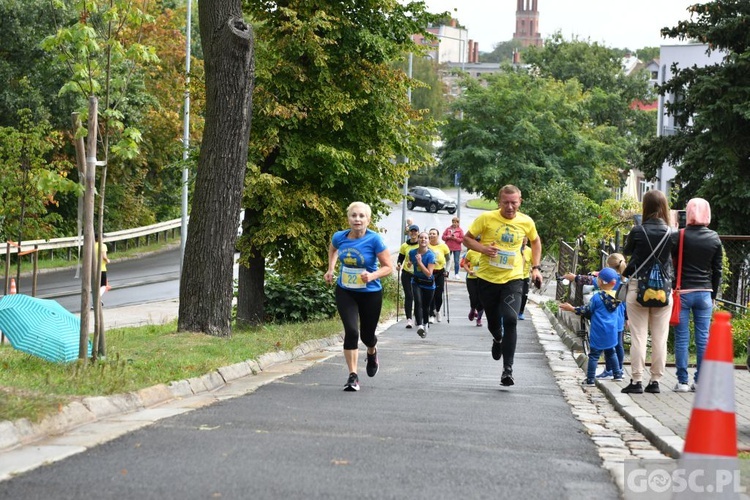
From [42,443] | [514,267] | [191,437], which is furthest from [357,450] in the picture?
[514,267]

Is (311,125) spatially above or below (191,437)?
above

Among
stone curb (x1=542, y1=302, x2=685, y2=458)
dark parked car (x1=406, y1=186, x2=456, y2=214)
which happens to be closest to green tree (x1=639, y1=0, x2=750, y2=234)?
stone curb (x1=542, y1=302, x2=685, y2=458)

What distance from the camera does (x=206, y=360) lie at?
11.9 metres

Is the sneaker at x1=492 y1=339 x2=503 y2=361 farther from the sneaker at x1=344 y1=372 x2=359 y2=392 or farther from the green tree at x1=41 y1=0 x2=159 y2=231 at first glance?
the green tree at x1=41 y1=0 x2=159 y2=231

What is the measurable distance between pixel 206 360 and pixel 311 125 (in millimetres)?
8437

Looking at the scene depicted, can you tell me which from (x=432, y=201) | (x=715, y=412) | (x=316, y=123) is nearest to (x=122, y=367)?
(x=715, y=412)

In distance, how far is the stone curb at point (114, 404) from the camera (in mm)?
7176

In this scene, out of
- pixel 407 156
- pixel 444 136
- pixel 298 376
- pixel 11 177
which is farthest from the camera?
pixel 444 136

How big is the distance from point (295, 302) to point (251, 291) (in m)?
1.53

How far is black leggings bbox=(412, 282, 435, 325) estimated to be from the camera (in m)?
18.8

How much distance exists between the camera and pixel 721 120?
3077cm

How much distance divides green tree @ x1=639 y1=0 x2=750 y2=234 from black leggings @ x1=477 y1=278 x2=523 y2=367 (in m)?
19.9

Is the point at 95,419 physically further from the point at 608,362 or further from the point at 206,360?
the point at 608,362

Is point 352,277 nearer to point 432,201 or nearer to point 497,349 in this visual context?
point 497,349
